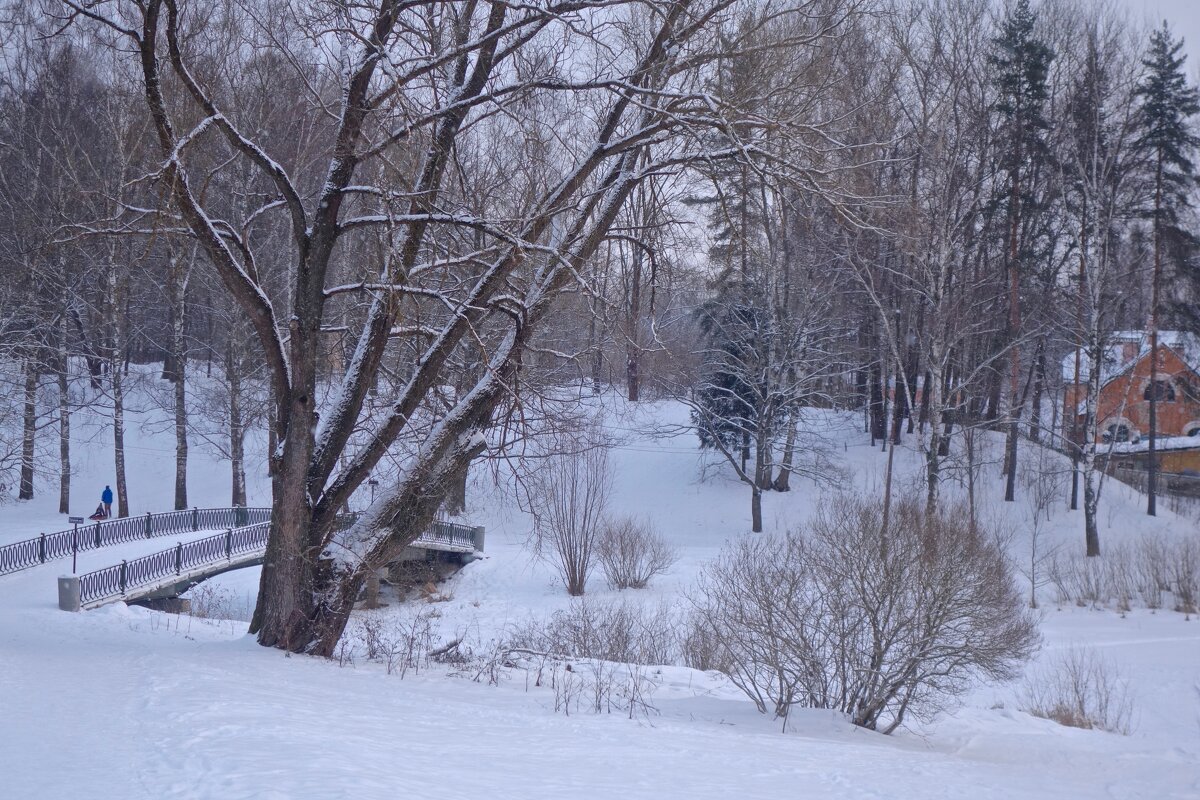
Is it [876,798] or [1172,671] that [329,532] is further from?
[1172,671]

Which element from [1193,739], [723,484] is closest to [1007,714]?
[1193,739]

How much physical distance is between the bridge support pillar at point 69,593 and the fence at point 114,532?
4.40 meters

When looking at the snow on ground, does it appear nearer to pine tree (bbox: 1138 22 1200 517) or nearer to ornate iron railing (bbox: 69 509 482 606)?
ornate iron railing (bbox: 69 509 482 606)

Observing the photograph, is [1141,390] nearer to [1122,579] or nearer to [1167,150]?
[1167,150]

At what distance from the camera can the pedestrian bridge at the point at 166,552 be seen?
18531mm

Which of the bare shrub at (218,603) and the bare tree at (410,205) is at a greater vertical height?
the bare tree at (410,205)

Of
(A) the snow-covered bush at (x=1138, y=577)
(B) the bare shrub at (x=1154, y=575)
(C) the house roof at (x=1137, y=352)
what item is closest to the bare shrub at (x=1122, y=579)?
(A) the snow-covered bush at (x=1138, y=577)

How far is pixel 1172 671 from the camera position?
16781mm

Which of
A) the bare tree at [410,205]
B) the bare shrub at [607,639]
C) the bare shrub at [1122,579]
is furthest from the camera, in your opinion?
the bare shrub at [1122,579]

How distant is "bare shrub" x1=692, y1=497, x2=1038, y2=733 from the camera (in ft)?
32.4

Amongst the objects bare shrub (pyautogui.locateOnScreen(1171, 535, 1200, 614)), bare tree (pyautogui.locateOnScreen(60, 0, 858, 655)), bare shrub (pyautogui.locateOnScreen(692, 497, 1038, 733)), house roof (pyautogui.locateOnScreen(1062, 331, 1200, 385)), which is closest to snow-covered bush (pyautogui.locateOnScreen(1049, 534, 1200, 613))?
bare shrub (pyautogui.locateOnScreen(1171, 535, 1200, 614))

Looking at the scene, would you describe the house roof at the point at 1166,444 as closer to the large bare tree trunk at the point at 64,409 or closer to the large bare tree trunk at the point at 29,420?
the large bare tree trunk at the point at 29,420

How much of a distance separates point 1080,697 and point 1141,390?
29255mm

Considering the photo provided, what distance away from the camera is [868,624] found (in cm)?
1018
